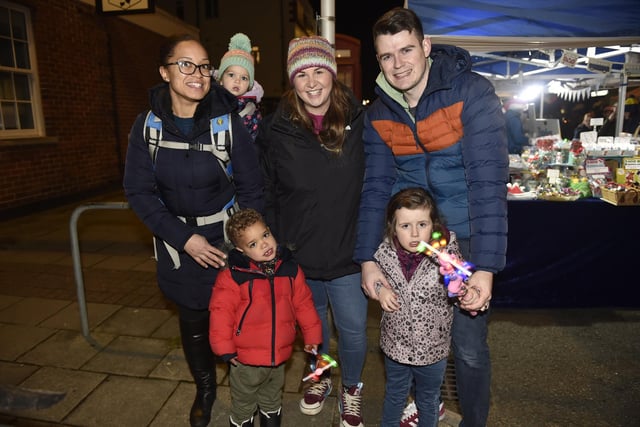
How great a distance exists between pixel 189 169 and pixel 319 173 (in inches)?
26.9

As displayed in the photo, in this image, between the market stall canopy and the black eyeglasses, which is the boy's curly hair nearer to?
the black eyeglasses

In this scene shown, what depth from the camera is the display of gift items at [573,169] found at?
3969mm

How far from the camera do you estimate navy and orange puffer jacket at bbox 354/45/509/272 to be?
1982 mm

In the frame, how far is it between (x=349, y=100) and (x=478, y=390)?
5.44 feet

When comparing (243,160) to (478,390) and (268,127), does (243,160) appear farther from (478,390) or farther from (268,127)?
(478,390)

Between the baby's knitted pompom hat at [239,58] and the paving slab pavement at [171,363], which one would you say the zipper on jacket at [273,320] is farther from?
the baby's knitted pompom hat at [239,58]

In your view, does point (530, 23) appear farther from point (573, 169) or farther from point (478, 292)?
point (478, 292)

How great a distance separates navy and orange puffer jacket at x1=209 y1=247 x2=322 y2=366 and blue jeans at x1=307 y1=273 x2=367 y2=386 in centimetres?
32

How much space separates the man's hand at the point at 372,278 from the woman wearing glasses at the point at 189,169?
0.69 m

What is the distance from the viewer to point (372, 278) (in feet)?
7.46

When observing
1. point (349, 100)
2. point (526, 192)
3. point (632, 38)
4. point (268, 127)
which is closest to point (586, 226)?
point (526, 192)

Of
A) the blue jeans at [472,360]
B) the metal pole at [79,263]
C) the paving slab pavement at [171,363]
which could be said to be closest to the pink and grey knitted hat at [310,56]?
the blue jeans at [472,360]

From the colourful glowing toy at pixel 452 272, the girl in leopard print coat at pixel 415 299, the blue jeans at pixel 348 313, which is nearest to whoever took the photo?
the colourful glowing toy at pixel 452 272

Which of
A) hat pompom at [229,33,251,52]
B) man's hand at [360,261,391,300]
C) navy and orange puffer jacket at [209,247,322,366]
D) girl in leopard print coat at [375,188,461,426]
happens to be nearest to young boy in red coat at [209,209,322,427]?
navy and orange puffer jacket at [209,247,322,366]
